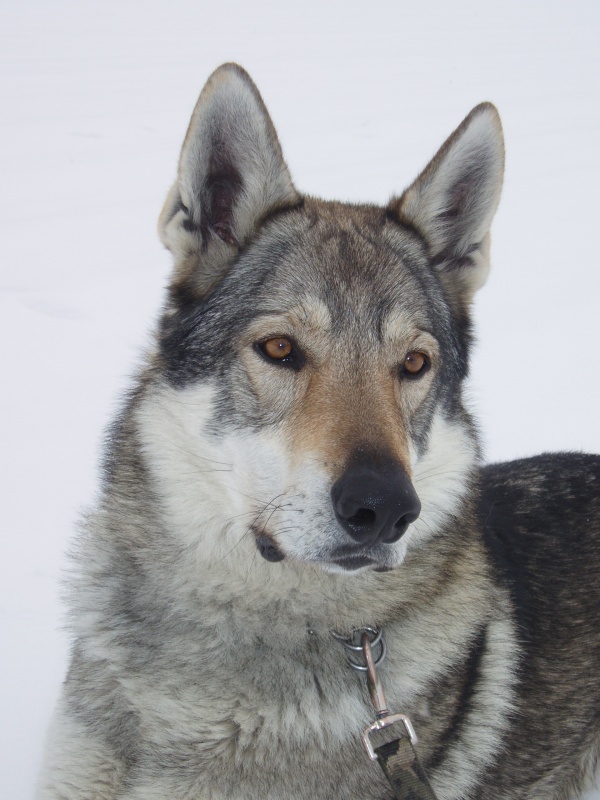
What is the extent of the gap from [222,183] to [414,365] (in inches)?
35.5

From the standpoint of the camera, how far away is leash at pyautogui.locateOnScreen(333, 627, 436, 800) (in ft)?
7.43

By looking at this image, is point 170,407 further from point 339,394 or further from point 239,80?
point 239,80

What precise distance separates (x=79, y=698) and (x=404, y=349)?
5.01 ft

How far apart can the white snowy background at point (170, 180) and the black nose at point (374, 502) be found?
3.57ft

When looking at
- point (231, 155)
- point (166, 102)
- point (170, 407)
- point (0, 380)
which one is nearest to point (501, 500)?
point (170, 407)

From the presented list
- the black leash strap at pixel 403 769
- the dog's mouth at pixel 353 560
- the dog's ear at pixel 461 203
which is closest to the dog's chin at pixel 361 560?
the dog's mouth at pixel 353 560

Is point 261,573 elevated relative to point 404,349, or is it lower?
lower

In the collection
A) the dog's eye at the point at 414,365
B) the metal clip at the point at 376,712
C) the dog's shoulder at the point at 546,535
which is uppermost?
the dog's eye at the point at 414,365

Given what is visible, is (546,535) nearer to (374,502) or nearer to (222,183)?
(374,502)

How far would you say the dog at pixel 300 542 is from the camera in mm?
2436

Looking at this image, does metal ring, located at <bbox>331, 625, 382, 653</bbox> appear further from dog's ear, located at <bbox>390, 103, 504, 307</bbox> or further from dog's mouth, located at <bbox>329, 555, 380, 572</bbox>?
dog's ear, located at <bbox>390, 103, 504, 307</bbox>

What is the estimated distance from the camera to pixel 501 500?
11.0ft

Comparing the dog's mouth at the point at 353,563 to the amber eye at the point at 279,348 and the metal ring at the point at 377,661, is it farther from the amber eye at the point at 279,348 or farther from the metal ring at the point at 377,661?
the amber eye at the point at 279,348

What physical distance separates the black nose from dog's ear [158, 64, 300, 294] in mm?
938
